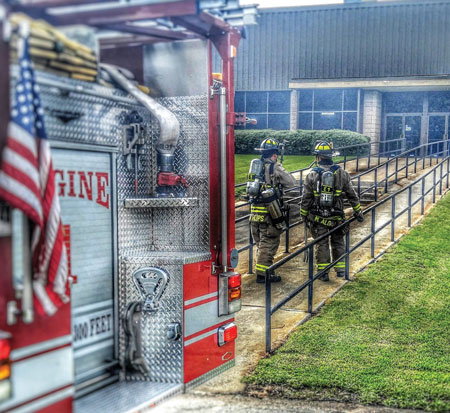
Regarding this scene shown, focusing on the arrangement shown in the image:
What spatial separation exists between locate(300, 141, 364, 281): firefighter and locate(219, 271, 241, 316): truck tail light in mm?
4164

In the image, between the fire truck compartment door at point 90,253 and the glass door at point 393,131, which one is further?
the glass door at point 393,131

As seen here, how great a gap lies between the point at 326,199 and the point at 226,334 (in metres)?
4.36

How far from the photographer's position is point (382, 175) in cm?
1903

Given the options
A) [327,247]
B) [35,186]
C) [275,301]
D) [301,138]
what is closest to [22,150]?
[35,186]

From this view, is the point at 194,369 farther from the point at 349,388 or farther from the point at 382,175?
the point at 382,175

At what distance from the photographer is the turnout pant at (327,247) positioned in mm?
9211

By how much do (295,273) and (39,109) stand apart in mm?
7062

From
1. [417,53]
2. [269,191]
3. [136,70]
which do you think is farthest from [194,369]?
[417,53]

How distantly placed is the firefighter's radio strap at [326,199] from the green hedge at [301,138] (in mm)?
17746

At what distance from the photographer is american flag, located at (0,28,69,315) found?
9.44 ft

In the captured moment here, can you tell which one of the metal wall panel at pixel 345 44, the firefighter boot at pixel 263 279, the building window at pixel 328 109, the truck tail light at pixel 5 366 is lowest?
the firefighter boot at pixel 263 279

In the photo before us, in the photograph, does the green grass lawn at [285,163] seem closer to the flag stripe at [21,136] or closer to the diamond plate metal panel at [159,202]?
the diamond plate metal panel at [159,202]

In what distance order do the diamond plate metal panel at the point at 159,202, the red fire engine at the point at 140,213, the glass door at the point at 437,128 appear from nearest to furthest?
the red fire engine at the point at 140,213
the diamond plate metal panel at the point at 159,202
the glass door at the point at 437,128

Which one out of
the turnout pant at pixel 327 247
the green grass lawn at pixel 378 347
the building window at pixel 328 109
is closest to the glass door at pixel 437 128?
the building window at pixel 328 109
